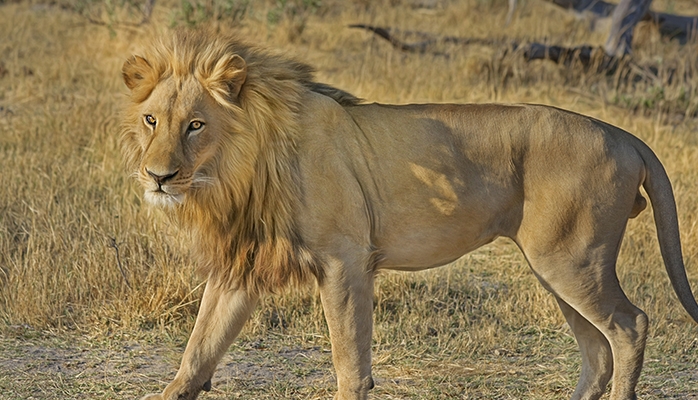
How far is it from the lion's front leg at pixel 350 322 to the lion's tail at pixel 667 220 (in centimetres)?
104

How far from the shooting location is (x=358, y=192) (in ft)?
10.7

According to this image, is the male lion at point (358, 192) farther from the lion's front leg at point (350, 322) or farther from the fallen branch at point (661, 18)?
the fallen branch at point (661, 18)

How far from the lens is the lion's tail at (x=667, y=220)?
11.4 ft

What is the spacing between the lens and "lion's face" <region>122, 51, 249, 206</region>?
9.72 feet

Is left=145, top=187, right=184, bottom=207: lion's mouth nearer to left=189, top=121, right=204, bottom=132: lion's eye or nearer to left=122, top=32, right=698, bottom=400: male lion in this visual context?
left=122, top=32, right=698, bottom=400: male lion

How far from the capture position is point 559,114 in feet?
11.4

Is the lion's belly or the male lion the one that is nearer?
the male lion

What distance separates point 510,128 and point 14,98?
521 cm

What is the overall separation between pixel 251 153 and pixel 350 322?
2.03 feet

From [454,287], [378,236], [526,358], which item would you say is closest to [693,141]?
[454,287]

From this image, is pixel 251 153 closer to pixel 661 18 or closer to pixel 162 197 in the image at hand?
pixel 162 197

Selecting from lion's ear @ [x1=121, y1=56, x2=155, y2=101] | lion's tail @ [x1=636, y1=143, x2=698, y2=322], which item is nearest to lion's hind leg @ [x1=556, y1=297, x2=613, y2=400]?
lion's tail @ [x1=636, y1=143, x2=698, y2=322]

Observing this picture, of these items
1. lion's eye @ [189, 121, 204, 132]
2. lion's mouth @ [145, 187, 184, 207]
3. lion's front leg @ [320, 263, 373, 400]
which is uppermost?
lion's eye @ [189, 121, 204, 132]

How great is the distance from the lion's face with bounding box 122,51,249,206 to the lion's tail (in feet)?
4.76
